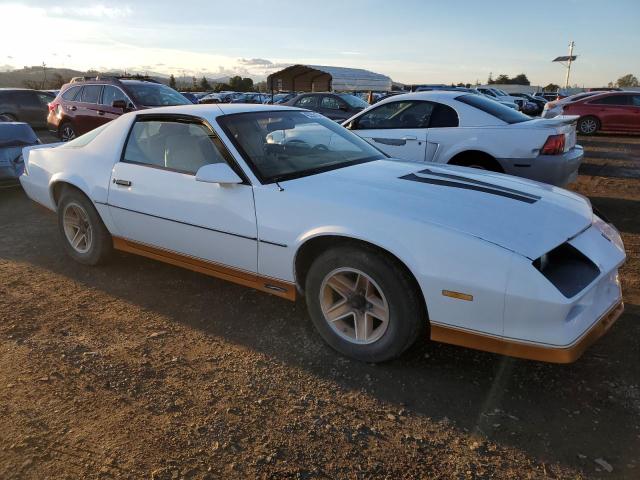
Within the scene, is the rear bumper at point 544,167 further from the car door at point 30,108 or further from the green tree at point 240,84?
the green tree at point 240,84

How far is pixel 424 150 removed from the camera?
641 centimetres

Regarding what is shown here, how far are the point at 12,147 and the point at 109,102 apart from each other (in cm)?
352

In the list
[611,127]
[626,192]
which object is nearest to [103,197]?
[626,192]

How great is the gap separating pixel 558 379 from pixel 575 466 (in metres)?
0.70

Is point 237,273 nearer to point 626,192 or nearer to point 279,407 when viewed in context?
point 279,407

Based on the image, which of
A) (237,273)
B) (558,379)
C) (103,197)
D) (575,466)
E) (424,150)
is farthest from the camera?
(424,150)

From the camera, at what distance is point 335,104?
43.0 feet

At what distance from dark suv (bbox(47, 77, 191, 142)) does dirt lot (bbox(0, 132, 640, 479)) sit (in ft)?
24.1

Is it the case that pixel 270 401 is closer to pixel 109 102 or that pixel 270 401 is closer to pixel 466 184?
pixel 466 184

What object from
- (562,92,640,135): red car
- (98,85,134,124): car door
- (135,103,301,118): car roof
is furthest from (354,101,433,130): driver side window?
(562,92,640,135): red car

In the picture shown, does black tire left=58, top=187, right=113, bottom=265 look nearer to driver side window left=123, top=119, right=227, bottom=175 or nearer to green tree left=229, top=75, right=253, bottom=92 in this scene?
driver side window left=123, top=119, right=227, bottom=175

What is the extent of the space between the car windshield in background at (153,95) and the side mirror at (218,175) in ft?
25.4

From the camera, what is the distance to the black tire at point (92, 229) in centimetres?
439

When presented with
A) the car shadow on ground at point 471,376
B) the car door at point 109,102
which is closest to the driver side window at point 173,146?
the car shadow on ground at point 471,376
